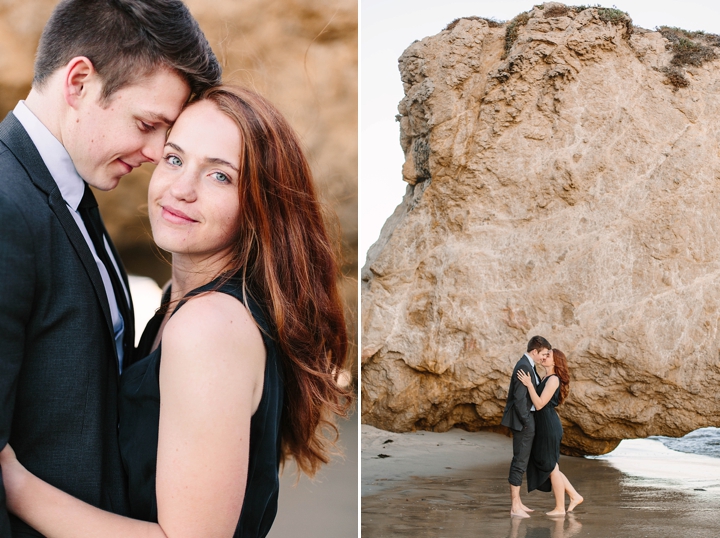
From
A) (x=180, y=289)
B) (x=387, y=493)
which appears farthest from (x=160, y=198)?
(x=387, y=493)

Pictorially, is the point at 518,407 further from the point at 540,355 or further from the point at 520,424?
the point at 540,355

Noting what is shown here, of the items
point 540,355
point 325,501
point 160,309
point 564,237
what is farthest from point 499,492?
point 160,309

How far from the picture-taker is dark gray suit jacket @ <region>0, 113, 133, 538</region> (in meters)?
1.12

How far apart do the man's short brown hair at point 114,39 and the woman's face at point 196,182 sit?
12 cm

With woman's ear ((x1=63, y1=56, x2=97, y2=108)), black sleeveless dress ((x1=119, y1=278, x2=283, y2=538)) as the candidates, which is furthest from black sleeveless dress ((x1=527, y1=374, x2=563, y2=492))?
woman's ear ((x1=63, y1=56, x2=97, y2=108))

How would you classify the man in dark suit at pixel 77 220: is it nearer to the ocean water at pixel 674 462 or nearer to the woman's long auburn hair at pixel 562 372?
the woman's long auburn hair at pixel 562 372

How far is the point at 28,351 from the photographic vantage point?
1142mm

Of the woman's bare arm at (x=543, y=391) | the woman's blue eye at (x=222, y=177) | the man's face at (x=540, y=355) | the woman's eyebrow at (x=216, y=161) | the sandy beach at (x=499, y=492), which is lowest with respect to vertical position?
the sandy beach at (x=499, y=492)

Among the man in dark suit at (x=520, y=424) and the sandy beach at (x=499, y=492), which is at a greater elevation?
the man in dark suit at (x=520, y=424)

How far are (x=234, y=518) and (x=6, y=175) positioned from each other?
686 millimetres

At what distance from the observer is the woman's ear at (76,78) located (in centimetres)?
130

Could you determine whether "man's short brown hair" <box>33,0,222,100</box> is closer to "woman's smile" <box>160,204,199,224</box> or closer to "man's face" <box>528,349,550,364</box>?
"woman's smile" <box>160,204,199,224</box>

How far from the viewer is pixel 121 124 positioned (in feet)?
4.37

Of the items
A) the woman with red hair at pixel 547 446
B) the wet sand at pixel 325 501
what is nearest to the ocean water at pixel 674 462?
the woman with red hair at pixel 547 446
